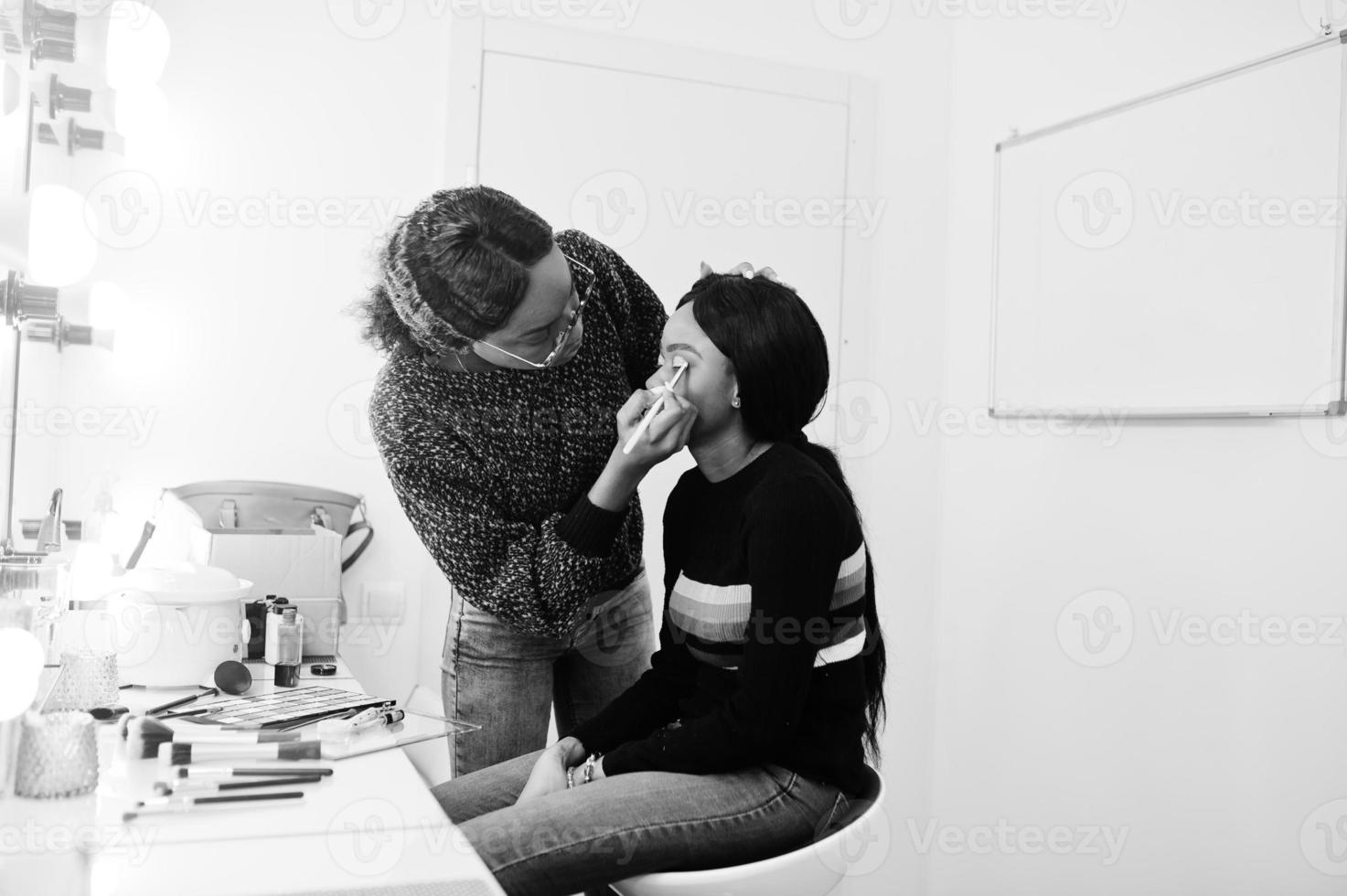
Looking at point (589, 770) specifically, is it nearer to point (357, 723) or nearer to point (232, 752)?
point (357, 723)

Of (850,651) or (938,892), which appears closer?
(850,651)

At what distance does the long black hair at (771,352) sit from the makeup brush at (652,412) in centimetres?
6

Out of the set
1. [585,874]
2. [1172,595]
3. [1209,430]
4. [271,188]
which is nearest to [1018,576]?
[1172,595]

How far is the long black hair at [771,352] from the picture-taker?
1.33m

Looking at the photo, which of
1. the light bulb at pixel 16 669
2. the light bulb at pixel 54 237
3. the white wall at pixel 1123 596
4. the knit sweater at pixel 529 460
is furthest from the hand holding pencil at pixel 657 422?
the white wall at pixel 1123 596

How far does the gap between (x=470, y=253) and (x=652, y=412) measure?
30cm

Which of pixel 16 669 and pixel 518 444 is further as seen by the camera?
pixel 518 444

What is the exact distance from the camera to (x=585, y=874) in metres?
1.11

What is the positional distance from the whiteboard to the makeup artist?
1089mm

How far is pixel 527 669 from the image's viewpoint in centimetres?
160

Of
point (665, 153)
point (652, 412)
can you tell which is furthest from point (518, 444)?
point (665, 153)

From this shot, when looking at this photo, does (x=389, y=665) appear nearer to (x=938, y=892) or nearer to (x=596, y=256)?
(x=596, y=256)

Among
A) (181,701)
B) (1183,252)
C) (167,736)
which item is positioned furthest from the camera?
(1183,252)

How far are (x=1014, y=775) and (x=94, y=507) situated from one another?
6.61 feet
